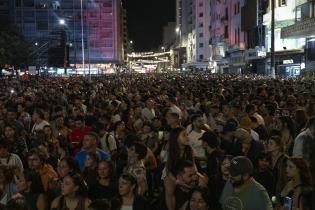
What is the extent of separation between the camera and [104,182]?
658 cm

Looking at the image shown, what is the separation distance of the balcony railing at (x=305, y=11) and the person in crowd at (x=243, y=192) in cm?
3947

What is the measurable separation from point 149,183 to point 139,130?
2.77 m

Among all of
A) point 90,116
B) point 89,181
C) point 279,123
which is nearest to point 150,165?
point 89,181

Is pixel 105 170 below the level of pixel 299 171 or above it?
below

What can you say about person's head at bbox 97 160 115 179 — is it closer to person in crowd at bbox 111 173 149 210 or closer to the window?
person in crowd at bbox 111 173 149 210

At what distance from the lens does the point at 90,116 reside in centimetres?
1228

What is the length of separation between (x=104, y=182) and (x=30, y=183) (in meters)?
0.91

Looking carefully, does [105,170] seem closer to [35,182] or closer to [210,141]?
[35,182]

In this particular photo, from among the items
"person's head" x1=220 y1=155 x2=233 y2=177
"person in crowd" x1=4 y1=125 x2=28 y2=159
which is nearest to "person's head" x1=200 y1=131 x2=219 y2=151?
"person's head" x1=220 y1=155 x2=233 y2=177

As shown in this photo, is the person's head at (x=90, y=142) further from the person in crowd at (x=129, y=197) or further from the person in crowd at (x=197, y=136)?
the person in crowd at (x=129, y=197)

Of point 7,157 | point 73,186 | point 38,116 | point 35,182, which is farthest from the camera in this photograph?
point 38,116

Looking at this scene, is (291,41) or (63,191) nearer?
(63,191)

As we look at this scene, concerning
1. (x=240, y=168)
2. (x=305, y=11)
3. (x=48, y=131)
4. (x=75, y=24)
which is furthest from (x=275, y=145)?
(x=75, y=24)

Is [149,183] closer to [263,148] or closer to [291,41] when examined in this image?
[263,148]
